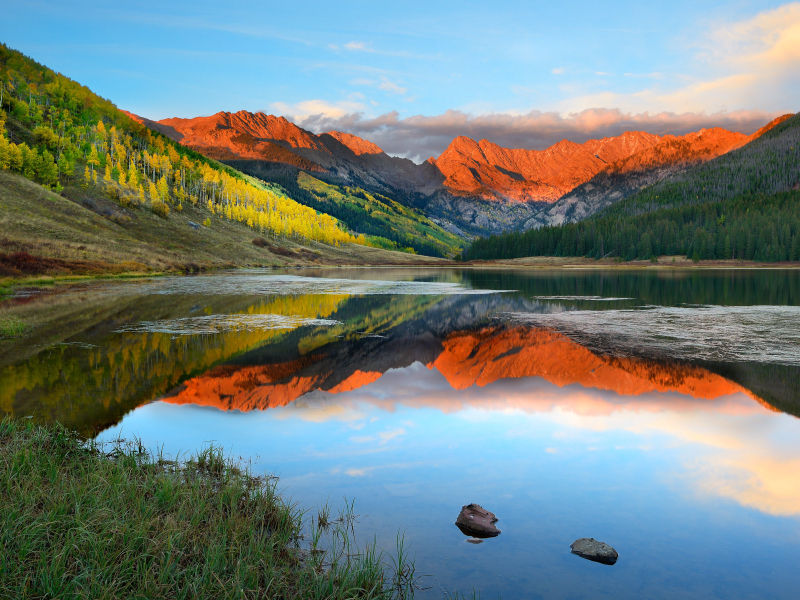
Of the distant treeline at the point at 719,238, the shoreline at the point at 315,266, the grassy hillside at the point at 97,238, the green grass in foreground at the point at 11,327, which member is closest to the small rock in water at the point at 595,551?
the green grass in foreground at the point at 11,327

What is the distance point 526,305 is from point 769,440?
32693mm

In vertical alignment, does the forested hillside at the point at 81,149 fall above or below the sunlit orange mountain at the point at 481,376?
above

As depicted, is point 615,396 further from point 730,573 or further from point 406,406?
point 730,573

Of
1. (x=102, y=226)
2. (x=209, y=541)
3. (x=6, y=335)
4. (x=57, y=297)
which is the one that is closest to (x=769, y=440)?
(x=209, y=541)

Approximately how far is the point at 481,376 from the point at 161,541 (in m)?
14.4

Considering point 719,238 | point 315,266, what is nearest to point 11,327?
point 315,266

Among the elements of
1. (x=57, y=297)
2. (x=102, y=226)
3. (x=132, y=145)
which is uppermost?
(x=132, y=145)

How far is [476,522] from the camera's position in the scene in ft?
26.6

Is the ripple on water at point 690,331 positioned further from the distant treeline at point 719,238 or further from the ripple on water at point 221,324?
the distant treeline at point 719,238

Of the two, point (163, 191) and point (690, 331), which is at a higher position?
point (163, 191)

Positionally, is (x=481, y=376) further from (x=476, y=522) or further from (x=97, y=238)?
(x=97, y=238)

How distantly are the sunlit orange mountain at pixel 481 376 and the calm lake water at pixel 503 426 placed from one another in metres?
0.13

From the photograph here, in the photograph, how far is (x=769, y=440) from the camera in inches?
476

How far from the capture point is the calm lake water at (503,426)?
749 centimetres
